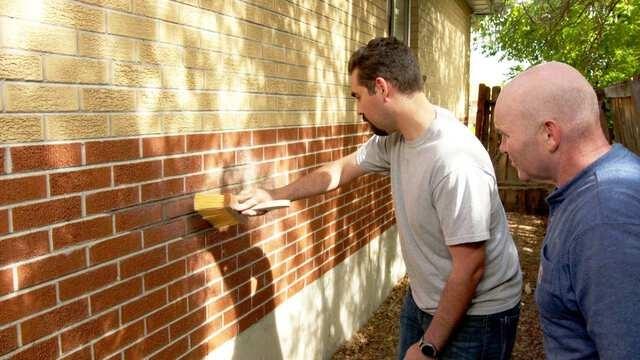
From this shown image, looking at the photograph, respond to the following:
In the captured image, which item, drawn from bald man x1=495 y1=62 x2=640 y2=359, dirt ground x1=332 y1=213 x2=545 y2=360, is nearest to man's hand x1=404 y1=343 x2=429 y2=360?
bald man x1=495 y1=62 x2=640 y2=359

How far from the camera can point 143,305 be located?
2.66m

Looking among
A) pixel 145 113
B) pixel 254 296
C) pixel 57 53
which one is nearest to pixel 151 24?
pixel 145 113

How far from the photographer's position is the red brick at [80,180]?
2.13 m

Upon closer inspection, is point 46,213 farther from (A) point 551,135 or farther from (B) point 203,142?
(A) point 551,135

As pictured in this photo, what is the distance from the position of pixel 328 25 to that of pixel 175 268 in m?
2.54

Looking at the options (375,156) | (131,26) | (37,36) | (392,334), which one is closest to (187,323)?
(375,156)

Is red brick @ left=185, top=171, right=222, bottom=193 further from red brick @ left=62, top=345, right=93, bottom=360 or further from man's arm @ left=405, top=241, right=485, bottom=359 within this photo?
man's arm @ left=405, top=241, right=485, bottom=359

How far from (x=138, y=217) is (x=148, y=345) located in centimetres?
59

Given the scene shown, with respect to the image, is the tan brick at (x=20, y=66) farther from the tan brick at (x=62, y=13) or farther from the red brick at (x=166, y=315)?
the red brick at (x=166, y=315)

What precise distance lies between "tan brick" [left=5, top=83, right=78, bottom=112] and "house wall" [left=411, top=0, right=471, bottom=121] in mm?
6157

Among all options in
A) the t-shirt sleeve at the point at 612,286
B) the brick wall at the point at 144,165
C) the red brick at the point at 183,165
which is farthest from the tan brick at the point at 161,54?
the t-shirt sleeve at the point at 612,286

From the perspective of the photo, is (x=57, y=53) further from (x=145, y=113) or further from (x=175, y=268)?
(x=175, y=268)

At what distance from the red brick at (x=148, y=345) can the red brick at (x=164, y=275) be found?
231mm

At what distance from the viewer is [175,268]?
9.39ft
